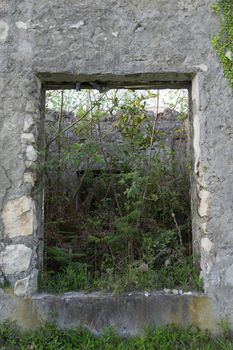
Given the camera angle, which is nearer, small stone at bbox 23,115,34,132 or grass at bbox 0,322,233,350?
grass at bbox 0,322,233,350

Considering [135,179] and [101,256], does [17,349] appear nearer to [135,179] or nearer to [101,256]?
[101,256]

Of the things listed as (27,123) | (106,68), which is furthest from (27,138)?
(106,68)

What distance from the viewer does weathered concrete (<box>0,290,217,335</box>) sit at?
10.8 ft

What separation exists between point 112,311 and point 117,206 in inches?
54.8

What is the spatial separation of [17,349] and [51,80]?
84.6 inches

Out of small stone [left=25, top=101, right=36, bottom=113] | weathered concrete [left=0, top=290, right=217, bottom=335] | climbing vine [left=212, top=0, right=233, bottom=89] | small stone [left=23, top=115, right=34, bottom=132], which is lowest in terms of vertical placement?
weathered concrete [left=0, top=290, right=217, bottom=335]

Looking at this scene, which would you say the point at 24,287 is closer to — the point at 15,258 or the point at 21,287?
the point at 21,287

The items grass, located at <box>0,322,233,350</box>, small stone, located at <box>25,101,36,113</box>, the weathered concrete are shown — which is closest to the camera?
grass, located at <box>0,322,233,350</box>

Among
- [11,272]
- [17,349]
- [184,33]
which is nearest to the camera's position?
[17,349]

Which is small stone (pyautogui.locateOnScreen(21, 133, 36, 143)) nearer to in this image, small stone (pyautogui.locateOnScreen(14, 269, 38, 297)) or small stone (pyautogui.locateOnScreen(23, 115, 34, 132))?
small stone (pyautogui.locateOnScreen(23, 115, 34, 132))

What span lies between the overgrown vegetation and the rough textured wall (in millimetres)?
344

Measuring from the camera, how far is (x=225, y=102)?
11.6 ft

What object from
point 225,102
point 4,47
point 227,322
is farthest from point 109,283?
point 4,47

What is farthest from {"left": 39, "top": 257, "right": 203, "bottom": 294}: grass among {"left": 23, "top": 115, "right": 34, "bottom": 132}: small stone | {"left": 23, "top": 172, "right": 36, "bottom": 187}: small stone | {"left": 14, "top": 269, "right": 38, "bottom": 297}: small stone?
{"left": 23, "top": 115, "right": 34, "bottom": 132}: small stone
